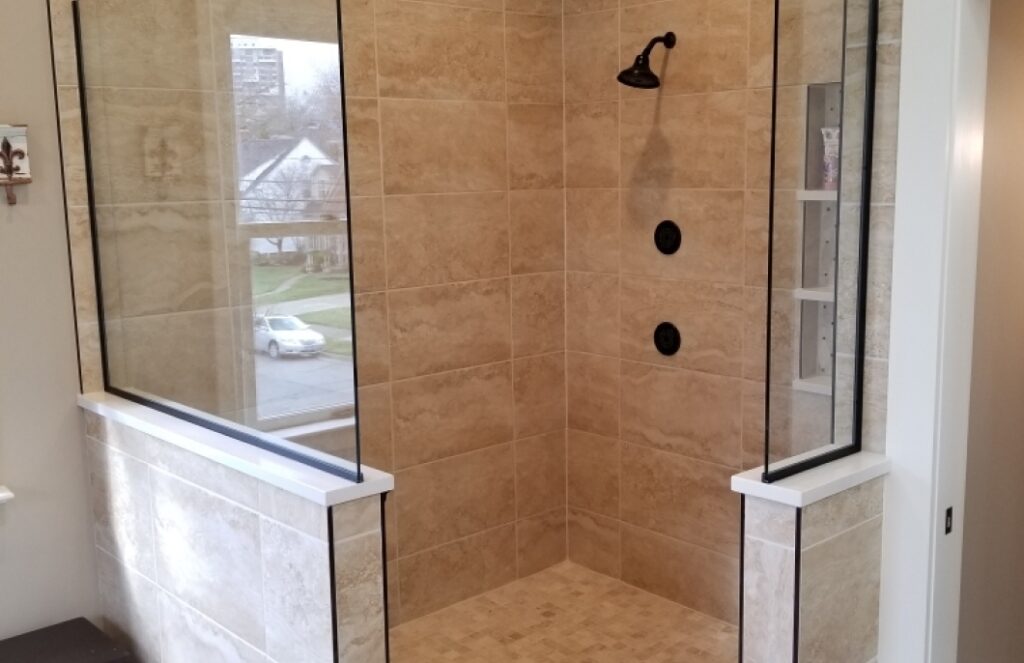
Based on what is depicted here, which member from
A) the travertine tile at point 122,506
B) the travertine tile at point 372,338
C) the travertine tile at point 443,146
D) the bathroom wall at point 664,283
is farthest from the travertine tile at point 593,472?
the travertine tile at point 122,506

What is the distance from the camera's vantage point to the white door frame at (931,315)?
194 cm

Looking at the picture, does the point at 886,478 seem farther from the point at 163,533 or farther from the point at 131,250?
the point at 131,250

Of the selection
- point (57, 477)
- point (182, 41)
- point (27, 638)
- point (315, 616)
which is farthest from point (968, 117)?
point (27, 638)

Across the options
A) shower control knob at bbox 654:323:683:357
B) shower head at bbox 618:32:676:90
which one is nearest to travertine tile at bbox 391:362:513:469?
shower control knob at bbox 654:323:683:357

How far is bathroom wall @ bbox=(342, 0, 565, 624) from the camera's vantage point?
318 cm

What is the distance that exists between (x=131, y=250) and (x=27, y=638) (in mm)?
1081

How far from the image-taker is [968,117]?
77.8 inches

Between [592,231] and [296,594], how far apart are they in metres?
1.99

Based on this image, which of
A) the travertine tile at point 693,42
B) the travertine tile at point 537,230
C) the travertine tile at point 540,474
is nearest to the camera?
the travertine tile at point 693,42

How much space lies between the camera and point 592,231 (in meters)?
3.62

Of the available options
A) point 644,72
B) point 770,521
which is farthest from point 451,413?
point 770,521

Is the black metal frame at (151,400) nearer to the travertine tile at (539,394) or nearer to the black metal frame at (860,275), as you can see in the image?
the black metal frame at (860,275)

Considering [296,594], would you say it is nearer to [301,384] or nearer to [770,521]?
[301,384]

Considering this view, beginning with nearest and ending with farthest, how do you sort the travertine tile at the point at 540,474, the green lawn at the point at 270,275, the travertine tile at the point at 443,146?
the green lawn at the point at 270,275 → the travertine tile at the point at 443,146 → the travertine tile at the point at 540,474
